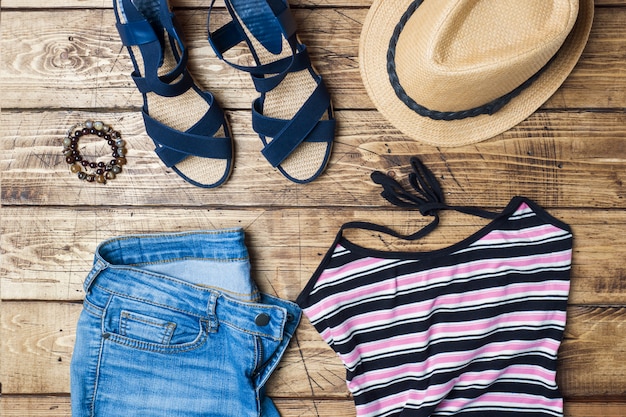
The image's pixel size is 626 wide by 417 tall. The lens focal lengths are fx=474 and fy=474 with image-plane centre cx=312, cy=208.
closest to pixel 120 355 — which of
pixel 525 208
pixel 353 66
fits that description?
pixel 353 66

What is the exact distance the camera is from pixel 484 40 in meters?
0.80

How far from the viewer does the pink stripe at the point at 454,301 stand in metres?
0.99

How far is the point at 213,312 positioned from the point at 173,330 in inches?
3.6

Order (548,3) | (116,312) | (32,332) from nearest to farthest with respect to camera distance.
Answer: (548,3) → (116,312) → (32,332)

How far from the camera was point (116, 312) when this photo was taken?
973 mm

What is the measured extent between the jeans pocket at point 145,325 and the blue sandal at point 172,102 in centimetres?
28

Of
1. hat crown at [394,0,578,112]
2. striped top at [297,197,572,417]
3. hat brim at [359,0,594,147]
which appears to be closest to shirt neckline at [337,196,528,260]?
striped top at [297,197,572,417]

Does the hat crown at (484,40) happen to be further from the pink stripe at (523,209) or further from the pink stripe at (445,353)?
the pink stripe at (445,353)

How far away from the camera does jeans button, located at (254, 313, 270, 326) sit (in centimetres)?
97

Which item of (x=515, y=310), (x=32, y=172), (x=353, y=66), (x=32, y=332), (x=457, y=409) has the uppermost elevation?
(x=353, y=66)

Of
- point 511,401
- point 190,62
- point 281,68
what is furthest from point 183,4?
point 511,401

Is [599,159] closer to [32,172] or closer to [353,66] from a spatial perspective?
[353,66]

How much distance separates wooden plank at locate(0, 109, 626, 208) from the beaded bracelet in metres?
0.02

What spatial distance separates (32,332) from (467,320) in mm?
968
